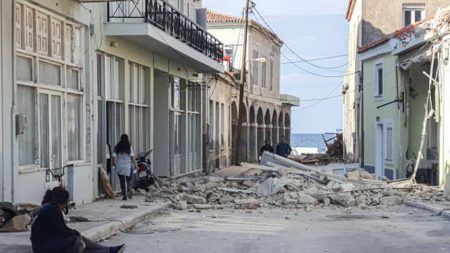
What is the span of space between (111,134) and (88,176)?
8.13ft

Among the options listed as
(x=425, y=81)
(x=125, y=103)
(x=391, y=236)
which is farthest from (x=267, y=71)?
(x=391, y=236)

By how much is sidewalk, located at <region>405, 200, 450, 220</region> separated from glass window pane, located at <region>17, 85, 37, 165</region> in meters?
9.01

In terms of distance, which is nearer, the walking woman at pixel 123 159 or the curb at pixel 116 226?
the curb at pixel 116 226

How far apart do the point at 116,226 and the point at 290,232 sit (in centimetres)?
326

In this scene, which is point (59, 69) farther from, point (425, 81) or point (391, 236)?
point (425, 81)

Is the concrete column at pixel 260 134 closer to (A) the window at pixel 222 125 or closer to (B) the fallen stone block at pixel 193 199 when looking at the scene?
(A) the window at pixel 222 125

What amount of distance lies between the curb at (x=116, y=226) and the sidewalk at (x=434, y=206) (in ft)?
21.5

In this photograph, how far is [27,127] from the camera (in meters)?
13.5

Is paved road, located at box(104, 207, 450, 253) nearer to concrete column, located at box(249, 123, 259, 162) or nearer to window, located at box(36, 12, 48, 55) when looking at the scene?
window, located at box(36, 12, 48, 55)

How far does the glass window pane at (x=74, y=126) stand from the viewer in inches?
624

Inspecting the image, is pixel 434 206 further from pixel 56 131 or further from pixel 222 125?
pixel 222 125

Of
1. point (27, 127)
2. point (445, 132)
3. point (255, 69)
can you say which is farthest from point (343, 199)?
point (255, 69)

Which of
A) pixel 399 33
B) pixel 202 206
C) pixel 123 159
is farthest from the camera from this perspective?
pixel 399 33

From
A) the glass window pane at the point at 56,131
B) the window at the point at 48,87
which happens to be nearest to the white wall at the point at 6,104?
the window at the point at 48,87
